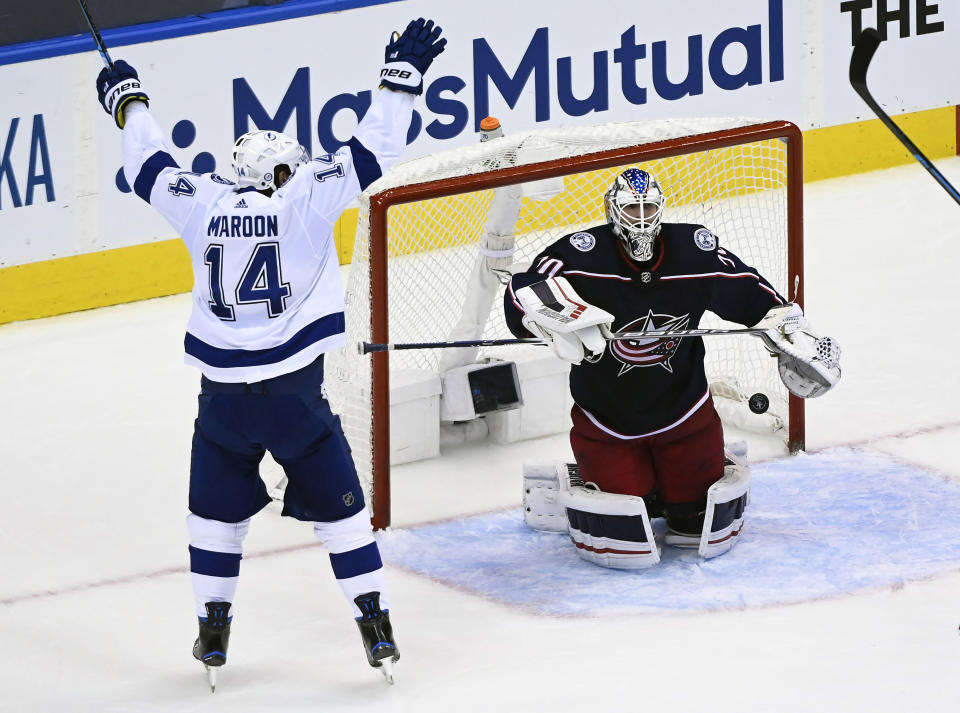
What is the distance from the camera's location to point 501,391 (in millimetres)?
5570

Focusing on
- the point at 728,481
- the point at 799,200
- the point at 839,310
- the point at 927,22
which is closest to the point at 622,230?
the point at 728,481

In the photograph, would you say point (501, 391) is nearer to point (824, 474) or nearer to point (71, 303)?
point (824, 474)

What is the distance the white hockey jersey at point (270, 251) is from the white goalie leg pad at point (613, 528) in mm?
920

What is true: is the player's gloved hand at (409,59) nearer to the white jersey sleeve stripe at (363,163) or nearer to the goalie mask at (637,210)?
the white jersey sleeve stripe at (363,163)

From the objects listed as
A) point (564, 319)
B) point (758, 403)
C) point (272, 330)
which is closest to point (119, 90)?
point (272, 330)

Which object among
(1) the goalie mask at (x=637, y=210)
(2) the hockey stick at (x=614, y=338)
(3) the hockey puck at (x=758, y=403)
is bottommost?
(3) the hockey puck at (x=758, y=403)

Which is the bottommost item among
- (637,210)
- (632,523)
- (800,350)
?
(632,523)

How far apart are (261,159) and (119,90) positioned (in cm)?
41

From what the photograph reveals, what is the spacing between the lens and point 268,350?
13.2 ft

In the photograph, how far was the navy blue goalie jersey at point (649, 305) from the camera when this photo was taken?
15.3ft

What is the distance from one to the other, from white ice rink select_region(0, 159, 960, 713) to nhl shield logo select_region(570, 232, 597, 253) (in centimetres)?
81

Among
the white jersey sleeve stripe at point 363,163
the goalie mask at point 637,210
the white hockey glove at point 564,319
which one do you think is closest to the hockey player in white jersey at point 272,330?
the white jersey sleeve stripe at point 363,163

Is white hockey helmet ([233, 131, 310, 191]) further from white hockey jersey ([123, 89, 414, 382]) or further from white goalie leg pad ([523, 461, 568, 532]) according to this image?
white goalie leg pad ([523, 461, 568, 532])

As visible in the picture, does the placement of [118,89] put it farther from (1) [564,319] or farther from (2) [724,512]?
(2) [724,512]
